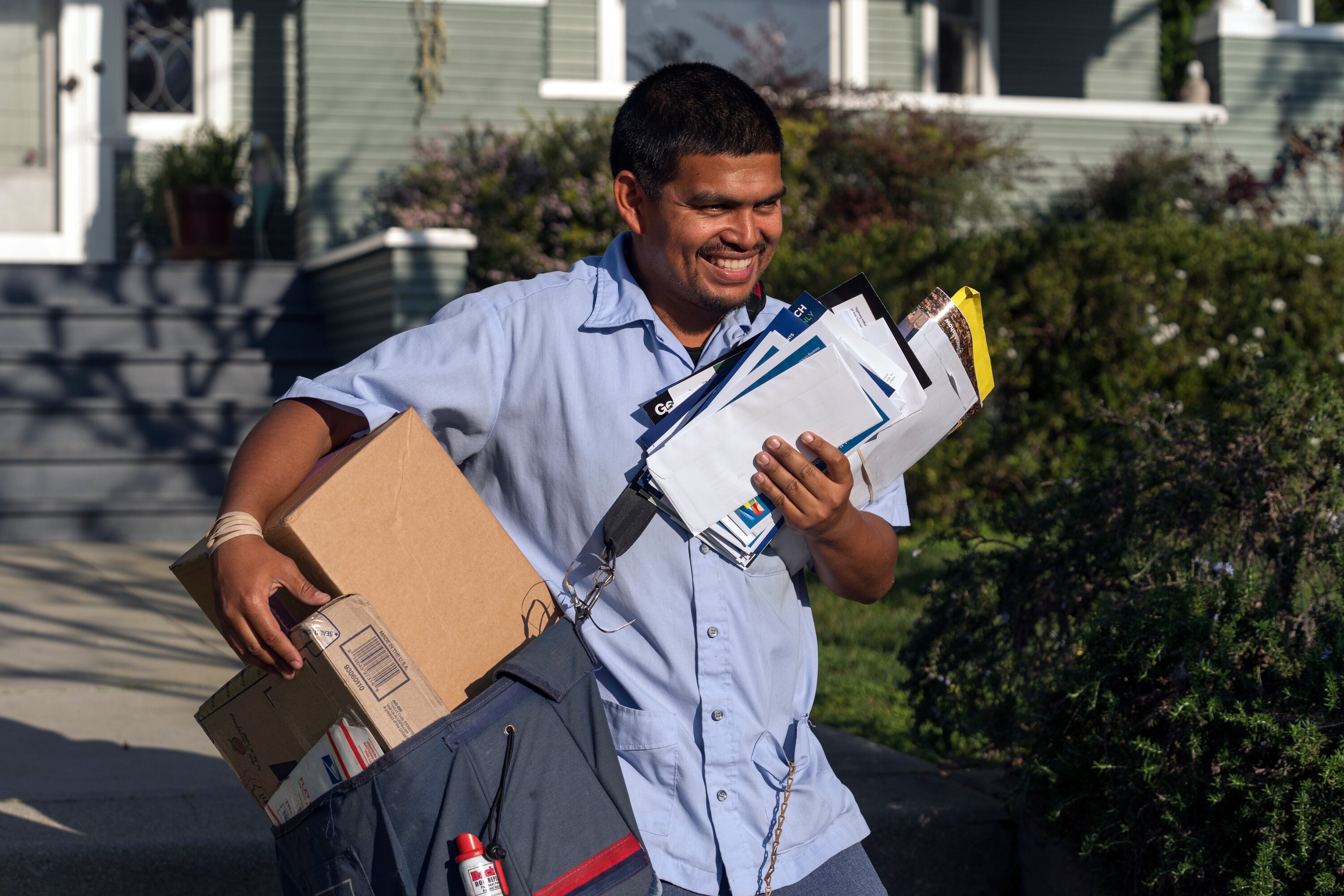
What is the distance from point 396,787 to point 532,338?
0.71m

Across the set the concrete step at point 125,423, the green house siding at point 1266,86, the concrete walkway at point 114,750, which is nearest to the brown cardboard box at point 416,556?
the concrete walkway at point 114,750

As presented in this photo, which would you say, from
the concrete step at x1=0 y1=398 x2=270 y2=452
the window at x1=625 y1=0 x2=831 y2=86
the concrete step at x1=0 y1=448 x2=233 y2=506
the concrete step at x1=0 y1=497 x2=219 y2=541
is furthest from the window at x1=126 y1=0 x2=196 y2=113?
the concrete step at x1=0 y1=497 x2=219 y2=541

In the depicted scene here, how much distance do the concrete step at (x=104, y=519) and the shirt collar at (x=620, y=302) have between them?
6.16m

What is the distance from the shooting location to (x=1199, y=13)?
790 inches

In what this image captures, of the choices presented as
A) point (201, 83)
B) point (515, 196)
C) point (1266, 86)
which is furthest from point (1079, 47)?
point (201, 83)

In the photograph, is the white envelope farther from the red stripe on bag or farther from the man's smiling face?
the red stripe on bag

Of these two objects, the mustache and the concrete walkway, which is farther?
the concrete walkway

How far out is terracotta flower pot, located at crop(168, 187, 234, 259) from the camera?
400 inches

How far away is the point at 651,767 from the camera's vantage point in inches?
78.5

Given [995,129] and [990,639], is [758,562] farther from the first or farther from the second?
[995,129]

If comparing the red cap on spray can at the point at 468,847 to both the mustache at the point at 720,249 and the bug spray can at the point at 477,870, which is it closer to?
the bug spray can at the point at 477,870

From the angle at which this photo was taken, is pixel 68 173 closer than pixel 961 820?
No

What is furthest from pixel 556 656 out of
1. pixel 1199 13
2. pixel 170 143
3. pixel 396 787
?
pixel 1199 13

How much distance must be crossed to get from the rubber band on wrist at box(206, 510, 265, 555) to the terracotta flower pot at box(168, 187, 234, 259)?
9002mm
